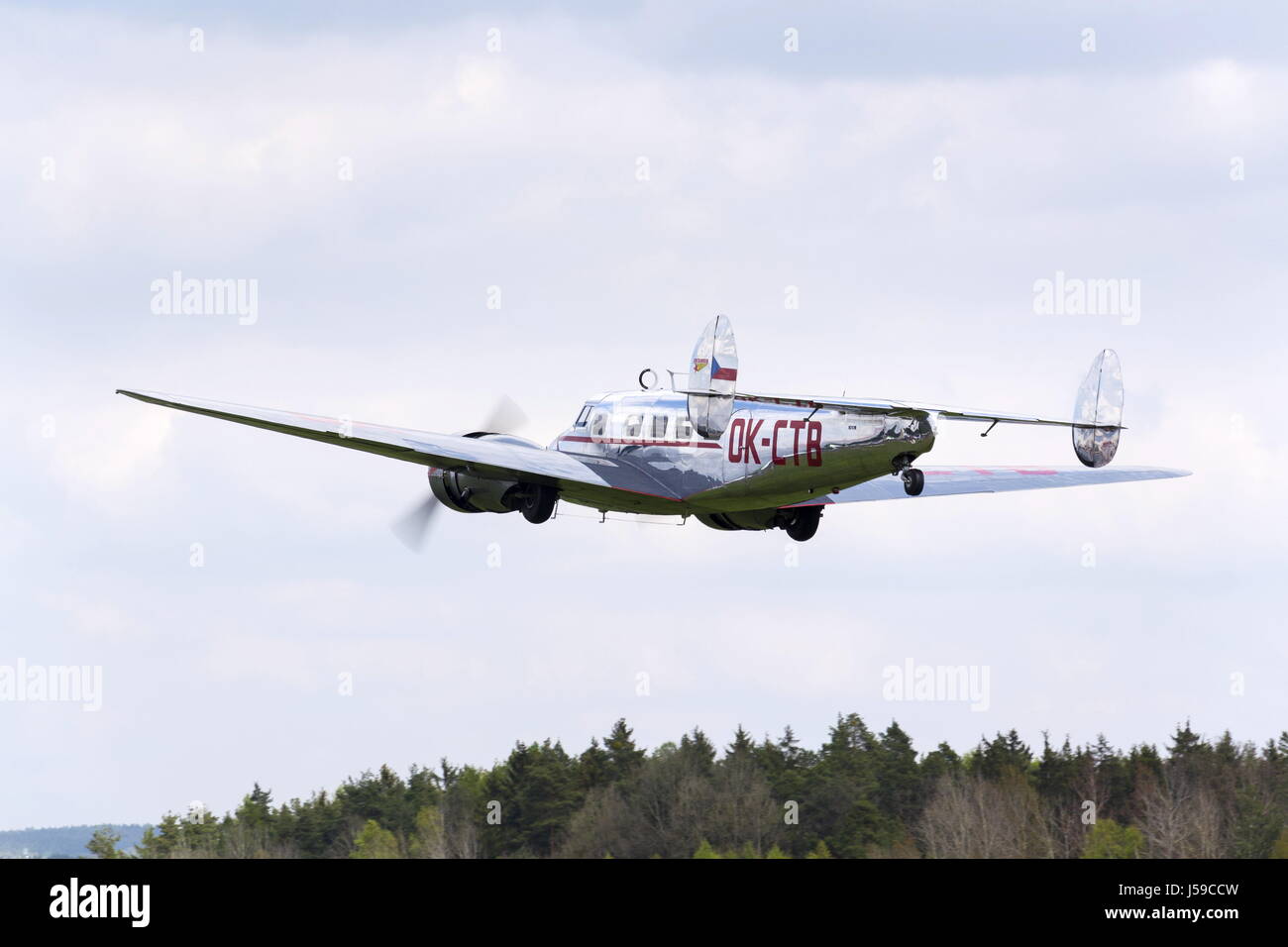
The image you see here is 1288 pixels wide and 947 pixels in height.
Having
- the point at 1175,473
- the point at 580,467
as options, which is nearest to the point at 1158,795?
the point at 1175,473

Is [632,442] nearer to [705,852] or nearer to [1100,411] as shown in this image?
[1100,411]

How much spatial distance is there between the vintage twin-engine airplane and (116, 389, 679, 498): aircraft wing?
0.04 metres

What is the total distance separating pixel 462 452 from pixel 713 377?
839 cm

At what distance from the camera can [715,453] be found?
37.6 m

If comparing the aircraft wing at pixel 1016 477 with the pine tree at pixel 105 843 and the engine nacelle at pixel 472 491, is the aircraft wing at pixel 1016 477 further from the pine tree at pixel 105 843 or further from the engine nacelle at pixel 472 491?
the pine tree at pixel 105 843

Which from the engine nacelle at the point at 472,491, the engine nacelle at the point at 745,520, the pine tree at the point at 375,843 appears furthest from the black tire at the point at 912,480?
the pine tree at the point at 375,843

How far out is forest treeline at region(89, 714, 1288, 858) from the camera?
59.5 m

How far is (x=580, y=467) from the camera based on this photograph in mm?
39219

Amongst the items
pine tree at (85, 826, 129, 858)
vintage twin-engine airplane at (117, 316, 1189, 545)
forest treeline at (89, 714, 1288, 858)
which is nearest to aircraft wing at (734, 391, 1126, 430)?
vintage twin-engine airplane at (117, 316, 1189, 545)

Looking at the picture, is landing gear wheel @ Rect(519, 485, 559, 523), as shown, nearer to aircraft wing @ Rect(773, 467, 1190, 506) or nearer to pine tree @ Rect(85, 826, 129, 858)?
aircraft wing @ Rect(773, 467, 1190, 506)

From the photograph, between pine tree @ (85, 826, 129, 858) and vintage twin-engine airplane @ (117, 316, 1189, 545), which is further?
pine tree @ (85, 826, 129, 858)

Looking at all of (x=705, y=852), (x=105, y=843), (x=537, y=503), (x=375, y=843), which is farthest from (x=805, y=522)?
(x=105, y=843)
